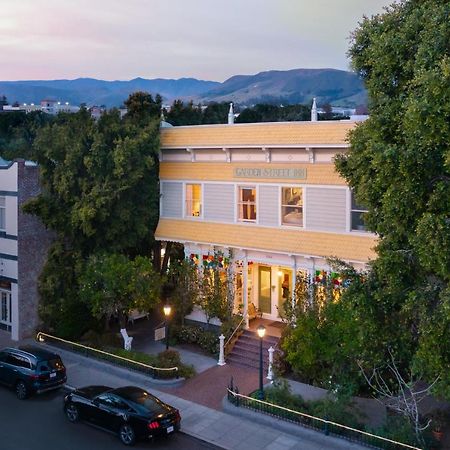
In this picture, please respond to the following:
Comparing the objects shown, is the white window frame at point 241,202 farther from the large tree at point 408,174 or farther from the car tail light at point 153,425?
the car tail light at point 153,425

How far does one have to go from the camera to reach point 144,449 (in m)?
15.5

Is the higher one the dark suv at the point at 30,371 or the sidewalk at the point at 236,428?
the dark suv at the point at 30,371

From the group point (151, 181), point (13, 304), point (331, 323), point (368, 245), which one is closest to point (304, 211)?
point (368, 245)

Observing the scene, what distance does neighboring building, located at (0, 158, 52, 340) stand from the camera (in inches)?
974

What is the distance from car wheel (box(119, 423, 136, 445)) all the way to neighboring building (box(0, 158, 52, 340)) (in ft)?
35.7

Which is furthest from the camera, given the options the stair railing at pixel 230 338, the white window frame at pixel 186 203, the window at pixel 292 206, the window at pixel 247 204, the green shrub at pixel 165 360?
the white window frame at pixel 186 203

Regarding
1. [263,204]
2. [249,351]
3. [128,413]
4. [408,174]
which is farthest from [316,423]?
[263,204]

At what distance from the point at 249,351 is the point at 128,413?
7628 millimetres

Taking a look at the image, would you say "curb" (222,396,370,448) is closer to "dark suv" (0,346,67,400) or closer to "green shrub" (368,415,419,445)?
"green shrub" (368,415,419,445)

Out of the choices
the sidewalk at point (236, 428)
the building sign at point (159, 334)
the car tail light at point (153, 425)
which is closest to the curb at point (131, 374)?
the sidewalk at point (236, 428)

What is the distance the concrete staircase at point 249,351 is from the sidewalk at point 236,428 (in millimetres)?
2666

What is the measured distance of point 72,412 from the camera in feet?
56.6

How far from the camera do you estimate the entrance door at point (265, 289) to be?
81.9 feet

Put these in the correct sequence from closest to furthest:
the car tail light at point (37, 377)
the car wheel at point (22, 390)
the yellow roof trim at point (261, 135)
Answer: the car tail light at point (37, 377), the car wheel at point (22, 390), the yellow roof trim at point (261, 135)
